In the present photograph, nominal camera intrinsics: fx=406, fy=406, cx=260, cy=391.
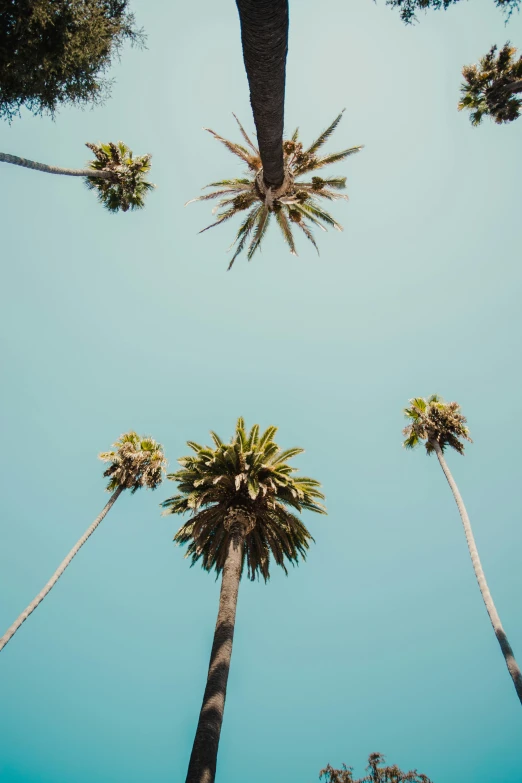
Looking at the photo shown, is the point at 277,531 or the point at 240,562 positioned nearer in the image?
the point at 240,562

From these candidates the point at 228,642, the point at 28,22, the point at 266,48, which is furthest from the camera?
the point at 228,642

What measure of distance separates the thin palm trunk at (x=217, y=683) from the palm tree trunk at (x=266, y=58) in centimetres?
1094

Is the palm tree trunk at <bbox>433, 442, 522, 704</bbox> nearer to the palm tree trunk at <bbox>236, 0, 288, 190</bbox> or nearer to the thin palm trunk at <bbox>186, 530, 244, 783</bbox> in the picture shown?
the thin palm trunk at <bbox>186, 530, 244, 783</bbox>

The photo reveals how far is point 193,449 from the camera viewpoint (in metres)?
15.8

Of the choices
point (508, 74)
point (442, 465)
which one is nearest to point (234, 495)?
point (442, 465)

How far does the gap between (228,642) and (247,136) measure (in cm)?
1664

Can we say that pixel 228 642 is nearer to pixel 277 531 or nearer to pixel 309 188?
pixel 277 531

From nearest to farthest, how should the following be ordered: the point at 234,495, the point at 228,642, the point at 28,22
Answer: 1. the point at 28,22
2. the point at 228,642
3. the point at 234,495

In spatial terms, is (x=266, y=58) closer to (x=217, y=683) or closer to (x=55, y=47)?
(x=55, y=47)

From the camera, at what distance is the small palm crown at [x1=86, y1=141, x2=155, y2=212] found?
21.9 meters

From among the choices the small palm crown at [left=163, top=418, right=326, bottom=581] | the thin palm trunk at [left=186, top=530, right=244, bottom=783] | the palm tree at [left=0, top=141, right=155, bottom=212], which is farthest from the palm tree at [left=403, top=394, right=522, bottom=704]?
the palm tree at [left=0, top=141, right=155, bottom=212]

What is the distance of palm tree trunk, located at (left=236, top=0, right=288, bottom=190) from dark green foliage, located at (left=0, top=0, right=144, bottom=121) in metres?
7.13

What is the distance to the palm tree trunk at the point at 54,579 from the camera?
15.5 metres

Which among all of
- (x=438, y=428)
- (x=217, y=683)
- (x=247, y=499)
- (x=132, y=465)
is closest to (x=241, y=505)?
(x=247, y=499)
